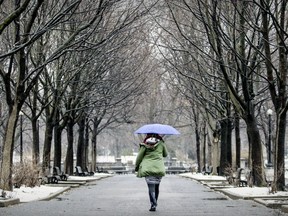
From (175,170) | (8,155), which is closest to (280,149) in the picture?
(8,155)

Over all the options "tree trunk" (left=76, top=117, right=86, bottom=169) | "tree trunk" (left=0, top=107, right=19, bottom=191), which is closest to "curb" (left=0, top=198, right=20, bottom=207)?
"tree trunk" (left=0, top=107, right=19, bottom=191)

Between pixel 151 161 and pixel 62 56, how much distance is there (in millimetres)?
14517

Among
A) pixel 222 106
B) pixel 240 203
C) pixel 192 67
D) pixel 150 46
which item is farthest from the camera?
pixel 150 46

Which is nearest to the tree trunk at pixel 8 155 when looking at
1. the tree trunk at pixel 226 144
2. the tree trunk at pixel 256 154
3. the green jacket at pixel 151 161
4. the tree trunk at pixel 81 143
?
the green jacket at pixel 151 161

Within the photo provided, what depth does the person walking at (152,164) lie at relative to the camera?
14.0 meters

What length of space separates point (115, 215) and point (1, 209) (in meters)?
2.85

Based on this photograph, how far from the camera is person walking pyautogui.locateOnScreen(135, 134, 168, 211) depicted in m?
14.0

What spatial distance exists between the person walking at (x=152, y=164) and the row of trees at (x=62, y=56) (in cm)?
384

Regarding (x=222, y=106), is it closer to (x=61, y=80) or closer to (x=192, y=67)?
(x=192, y=67)

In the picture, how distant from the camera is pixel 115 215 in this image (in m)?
13.1

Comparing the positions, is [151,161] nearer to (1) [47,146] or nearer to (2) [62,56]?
(2) [62,56]

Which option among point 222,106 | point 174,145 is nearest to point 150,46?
point 222,106

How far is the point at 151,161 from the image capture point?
14.2 m

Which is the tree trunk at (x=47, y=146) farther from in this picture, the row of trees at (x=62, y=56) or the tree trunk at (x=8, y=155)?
the tree trunk at (x=8, y=155)
